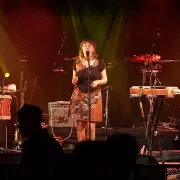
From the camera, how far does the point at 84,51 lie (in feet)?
29.3

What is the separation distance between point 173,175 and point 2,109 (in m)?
6.41

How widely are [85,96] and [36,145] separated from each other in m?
4.55

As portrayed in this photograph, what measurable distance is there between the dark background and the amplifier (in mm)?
1061

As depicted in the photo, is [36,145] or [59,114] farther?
[59,114]

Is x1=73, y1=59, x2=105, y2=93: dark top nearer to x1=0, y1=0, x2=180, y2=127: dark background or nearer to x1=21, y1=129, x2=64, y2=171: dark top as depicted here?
x1=0, y1=0, x2=180, y2=127: dark background

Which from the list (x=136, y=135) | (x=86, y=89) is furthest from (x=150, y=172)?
(x=136, y=135)

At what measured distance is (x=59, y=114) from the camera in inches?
439

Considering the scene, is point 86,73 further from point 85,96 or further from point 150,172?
point 150,172

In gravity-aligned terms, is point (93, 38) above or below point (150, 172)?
above

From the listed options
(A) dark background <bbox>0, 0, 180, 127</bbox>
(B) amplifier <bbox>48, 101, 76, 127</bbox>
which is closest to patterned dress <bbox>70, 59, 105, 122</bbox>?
(B) amplifier <bbox>48, 101, 76, 127</bbox>

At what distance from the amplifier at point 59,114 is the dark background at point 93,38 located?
1061mm

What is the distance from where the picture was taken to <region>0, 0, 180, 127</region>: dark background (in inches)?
479

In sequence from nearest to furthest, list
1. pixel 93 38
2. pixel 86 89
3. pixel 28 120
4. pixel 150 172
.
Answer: pixel 150 172 → pixel 28 120 → pixel 86 89 → pixel 93 38

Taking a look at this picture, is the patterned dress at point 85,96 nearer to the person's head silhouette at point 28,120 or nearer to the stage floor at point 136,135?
the stage floor at point 136,135
